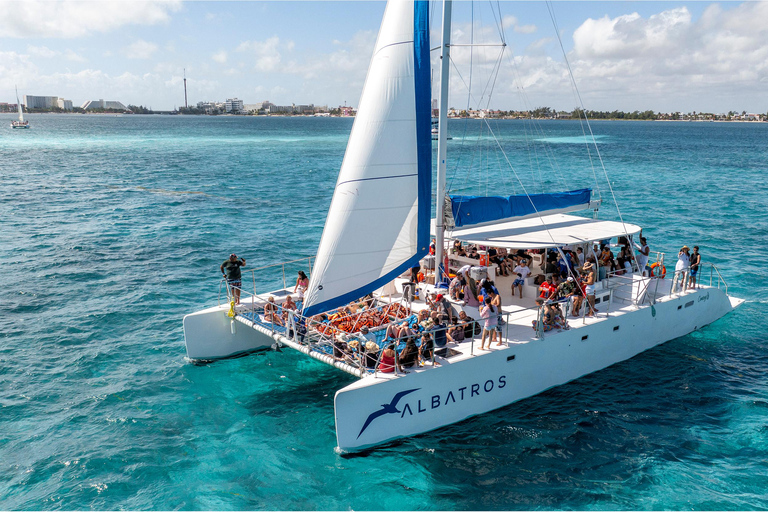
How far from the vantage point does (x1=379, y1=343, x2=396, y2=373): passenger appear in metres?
11.9

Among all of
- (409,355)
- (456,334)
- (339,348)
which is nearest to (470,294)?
(456,334)

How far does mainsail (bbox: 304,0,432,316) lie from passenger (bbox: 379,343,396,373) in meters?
1.79

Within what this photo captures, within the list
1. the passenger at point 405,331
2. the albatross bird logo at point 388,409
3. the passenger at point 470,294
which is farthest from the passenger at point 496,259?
the albatross bird logo at point 388,409

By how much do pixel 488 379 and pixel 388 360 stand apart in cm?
264

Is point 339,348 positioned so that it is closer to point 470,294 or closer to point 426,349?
point 426,349

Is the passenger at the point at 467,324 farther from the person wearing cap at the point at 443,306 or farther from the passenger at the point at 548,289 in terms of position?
the passenger at the point at 548,289

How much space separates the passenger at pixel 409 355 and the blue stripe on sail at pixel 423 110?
8.74 ft

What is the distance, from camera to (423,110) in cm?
1314

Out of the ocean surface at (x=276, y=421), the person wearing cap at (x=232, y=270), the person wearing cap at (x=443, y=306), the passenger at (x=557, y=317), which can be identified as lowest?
the ocean surface at (x=276, y=421)

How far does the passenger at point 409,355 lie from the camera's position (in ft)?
39.4

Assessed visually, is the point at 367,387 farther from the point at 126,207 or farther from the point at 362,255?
the point at 126,207

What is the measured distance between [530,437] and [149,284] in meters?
17.3

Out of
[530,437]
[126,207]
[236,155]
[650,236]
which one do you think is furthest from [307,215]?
[236,155]

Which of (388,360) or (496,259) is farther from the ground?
(496,259)
